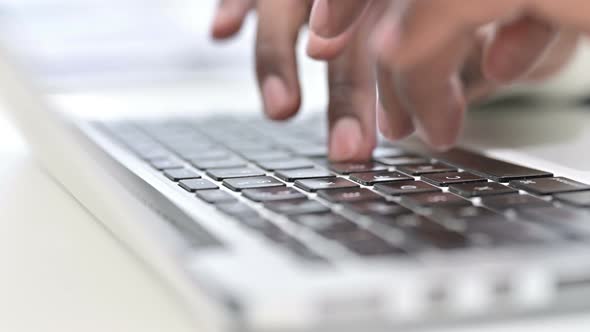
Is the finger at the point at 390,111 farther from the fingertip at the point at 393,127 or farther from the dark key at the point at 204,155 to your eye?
the dark key at the point at 204,155

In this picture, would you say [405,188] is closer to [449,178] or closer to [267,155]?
[449,178]

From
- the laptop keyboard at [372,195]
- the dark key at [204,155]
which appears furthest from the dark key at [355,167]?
the dark key at [204,155]

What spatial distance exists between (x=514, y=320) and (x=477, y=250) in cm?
4

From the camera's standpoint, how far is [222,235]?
0.40 metres

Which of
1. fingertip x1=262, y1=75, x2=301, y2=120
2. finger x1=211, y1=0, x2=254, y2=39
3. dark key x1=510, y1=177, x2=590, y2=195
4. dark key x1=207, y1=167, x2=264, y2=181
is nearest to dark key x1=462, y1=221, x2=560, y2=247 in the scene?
dark key x1=510, y1=177, x2=590, y2=195

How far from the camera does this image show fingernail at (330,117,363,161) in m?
0.67

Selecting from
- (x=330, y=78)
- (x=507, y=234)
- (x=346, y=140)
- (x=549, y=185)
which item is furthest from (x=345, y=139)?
(x=507, y=234)

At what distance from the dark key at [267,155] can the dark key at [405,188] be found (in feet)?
0.50

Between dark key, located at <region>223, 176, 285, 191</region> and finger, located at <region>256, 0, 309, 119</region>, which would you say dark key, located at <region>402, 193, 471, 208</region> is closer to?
dark key, located at <region>223, 176, 285, 191</region>

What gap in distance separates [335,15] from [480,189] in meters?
0.16

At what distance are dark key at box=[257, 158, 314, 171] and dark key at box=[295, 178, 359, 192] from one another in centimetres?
6

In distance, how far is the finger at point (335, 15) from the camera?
1.91ft

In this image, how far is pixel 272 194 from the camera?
518 mm

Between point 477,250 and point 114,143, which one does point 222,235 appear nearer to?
point 477,250
